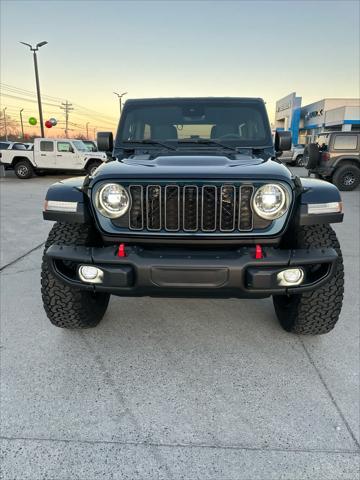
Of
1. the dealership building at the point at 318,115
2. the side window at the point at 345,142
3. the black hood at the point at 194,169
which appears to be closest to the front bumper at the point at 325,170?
the side window at the point at 345,142

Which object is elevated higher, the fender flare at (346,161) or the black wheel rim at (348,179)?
the fender flare at (346,161)

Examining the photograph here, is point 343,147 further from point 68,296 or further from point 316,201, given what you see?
point 68,296

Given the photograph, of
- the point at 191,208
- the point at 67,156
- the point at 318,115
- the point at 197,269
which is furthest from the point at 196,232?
the point at 318,115

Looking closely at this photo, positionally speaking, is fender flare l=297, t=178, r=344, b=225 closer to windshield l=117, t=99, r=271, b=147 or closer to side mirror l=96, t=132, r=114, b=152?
windshield l=117, t=99, r=271, b=147

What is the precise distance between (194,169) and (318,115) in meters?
44.7

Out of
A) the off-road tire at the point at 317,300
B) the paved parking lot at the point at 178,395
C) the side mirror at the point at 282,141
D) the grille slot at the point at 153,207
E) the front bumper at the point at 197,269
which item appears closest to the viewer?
the paved parking lot at the point at 178,395

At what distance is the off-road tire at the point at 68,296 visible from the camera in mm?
2262

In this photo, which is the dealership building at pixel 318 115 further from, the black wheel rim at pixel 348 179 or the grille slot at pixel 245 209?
the grille slot at pixel 245 209

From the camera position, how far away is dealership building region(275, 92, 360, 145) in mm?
33719

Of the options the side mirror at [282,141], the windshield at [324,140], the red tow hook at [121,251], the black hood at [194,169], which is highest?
the windshield at [324,140]

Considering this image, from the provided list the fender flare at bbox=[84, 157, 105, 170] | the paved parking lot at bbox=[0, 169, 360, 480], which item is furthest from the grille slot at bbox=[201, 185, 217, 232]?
the fender flare at bbox=[84, 157, 105, 170]

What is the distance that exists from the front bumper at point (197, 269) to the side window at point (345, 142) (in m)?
10.6

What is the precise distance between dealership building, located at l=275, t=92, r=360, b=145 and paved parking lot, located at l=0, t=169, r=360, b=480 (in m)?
30.8

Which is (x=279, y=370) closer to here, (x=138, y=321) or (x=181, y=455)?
(x=181, y=455)
